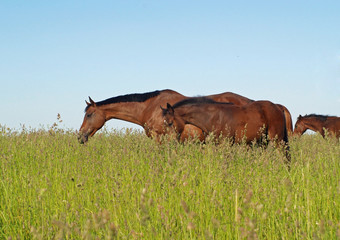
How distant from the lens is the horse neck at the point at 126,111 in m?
11.2

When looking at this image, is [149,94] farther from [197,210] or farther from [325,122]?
[325,122]

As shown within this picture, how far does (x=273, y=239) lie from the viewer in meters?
2.66

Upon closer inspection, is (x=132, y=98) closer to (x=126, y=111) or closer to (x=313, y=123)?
(x=126, y=111)

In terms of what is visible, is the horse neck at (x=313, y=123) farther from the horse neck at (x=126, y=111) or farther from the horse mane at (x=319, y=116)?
the horse neck at (x=126, y=111)

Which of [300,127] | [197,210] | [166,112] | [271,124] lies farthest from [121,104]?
[300,127]

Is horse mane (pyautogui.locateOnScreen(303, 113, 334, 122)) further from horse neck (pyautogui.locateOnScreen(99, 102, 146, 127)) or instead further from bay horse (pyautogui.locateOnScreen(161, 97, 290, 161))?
bay horse (pyautogui.locateOnScreen(161, 97, 290, 161))

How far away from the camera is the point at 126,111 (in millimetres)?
11305

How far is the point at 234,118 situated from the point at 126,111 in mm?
4609

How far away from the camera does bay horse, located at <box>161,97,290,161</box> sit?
25.0 feet

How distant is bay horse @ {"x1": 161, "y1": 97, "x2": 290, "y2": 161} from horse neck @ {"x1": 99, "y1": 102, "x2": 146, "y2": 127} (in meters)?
2.93

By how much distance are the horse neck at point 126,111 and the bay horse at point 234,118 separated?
2930 millimetres

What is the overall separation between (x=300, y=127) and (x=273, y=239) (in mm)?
15458

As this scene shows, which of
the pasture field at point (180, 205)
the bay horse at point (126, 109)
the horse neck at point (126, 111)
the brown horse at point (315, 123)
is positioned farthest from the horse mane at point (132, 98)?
the brown horse at point (315, 123)

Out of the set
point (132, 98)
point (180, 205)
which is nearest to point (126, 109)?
point (132, 98)
